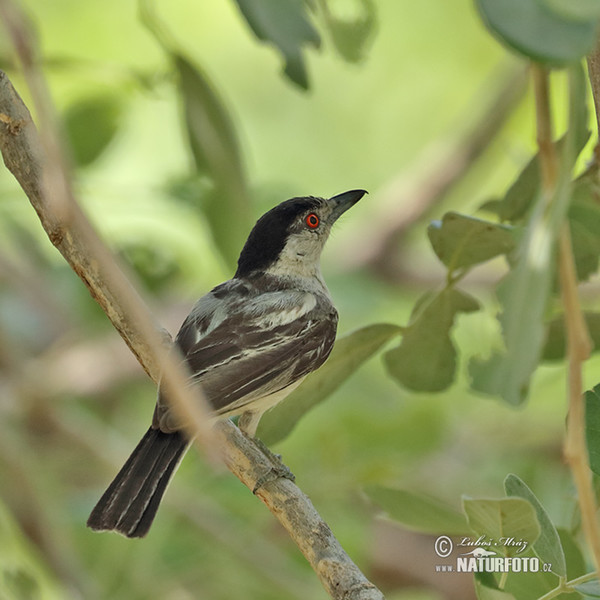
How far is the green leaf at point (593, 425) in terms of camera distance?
167 cm

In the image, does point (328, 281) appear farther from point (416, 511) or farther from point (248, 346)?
point (416, 511)

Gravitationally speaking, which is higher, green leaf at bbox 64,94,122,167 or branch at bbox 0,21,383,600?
green leaf at bbox 64,94,122,167

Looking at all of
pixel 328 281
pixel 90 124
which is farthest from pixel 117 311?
pixel 328 281

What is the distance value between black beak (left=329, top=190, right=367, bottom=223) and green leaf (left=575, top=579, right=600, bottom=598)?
5.50 feet

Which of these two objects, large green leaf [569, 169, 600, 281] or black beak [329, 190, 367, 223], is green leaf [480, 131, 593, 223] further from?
black beak [329, 190, 367, 223]

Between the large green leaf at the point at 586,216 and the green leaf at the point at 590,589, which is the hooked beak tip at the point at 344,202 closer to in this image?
the large green leaf at the point at 586,216

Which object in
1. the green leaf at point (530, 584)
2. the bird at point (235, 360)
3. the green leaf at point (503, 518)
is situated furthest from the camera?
the bird at point (235, 360)

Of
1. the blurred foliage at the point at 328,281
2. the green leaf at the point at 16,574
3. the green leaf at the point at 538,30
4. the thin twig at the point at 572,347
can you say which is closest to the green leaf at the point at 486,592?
the blurred foliage at the point at 328,281

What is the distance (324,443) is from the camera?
3771mm

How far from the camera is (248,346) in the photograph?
2340 millimetres

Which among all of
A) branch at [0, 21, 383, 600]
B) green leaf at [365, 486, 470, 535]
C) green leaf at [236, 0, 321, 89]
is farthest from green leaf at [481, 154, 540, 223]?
branch at [0, 21, 383, 600]

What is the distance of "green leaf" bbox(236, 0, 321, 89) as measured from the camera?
160 cm

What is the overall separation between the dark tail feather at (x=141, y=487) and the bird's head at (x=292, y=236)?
807 mm

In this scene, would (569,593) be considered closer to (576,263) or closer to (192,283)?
(576,263)
